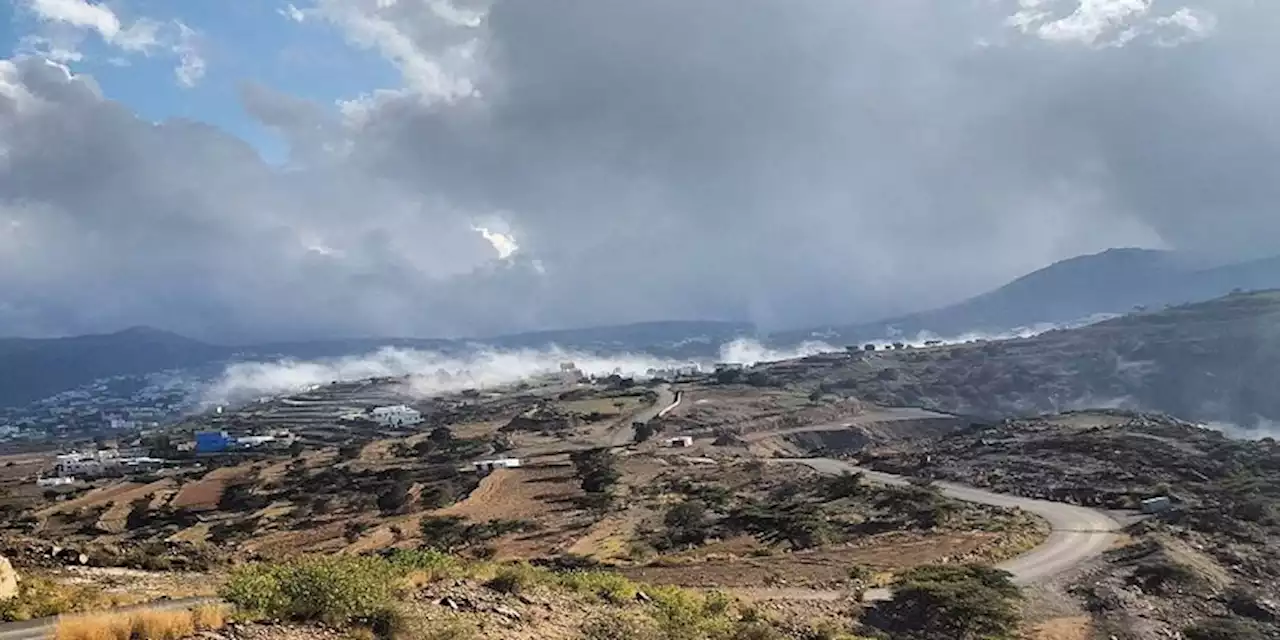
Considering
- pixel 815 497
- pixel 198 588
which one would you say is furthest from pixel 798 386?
pixel 198 588

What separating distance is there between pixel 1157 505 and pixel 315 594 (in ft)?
171

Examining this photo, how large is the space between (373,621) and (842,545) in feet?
105

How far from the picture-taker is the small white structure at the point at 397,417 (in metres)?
161

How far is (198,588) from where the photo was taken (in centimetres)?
2322

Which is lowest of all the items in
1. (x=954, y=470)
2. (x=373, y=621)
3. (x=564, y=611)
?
(x=954, y=470)

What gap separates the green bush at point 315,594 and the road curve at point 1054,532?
2802cm

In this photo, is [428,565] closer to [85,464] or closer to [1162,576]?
[1162,576]

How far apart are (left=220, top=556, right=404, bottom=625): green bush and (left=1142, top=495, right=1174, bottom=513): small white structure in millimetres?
50138

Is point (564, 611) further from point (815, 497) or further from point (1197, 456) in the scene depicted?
point (1197, 456)

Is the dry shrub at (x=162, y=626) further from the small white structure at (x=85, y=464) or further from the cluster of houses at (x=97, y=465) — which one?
the small white structure at (x=85, y=464)

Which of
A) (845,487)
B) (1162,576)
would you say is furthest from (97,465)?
(1162,576)

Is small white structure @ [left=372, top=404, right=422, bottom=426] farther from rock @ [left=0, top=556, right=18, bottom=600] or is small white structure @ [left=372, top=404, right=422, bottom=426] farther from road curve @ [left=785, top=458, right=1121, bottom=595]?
rock @ [left=0, top=556, right=18, bottom=600]

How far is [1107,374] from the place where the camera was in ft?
548

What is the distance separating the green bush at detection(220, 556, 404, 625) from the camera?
1490cm
